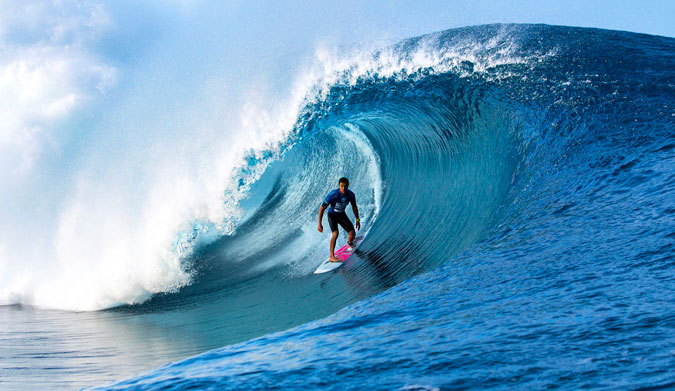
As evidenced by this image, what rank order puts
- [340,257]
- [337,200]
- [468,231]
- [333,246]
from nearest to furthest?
[468,231], [337,200], [333,246], [340,257]

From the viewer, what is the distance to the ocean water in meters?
2.42

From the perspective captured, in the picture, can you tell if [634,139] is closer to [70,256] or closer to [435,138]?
[435,138]

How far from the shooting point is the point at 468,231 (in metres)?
5.99

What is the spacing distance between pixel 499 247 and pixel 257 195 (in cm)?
767

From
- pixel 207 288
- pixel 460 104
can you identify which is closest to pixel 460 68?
pixel 460 104

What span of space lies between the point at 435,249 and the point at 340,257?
174 cm

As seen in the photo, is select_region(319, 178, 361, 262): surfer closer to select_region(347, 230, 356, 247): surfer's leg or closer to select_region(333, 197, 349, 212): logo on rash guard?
select_region(333, 197, 349, 212): logo on rash guard

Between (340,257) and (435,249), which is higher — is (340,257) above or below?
above

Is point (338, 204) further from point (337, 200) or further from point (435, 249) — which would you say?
point (435, 249)

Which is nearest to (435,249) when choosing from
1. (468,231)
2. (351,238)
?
(468,231)

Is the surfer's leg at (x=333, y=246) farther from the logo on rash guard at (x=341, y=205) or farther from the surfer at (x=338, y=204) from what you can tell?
the logo on rash guard at (x=341, y=205)

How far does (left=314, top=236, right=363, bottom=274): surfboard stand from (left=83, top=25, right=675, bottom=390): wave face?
20cm

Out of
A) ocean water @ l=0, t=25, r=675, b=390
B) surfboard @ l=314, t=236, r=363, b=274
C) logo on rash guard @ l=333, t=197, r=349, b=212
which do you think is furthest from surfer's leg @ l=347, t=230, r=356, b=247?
logo on rash guard @ l=333, t=197, r=349, b=212

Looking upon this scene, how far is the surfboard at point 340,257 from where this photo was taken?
7.19 m
